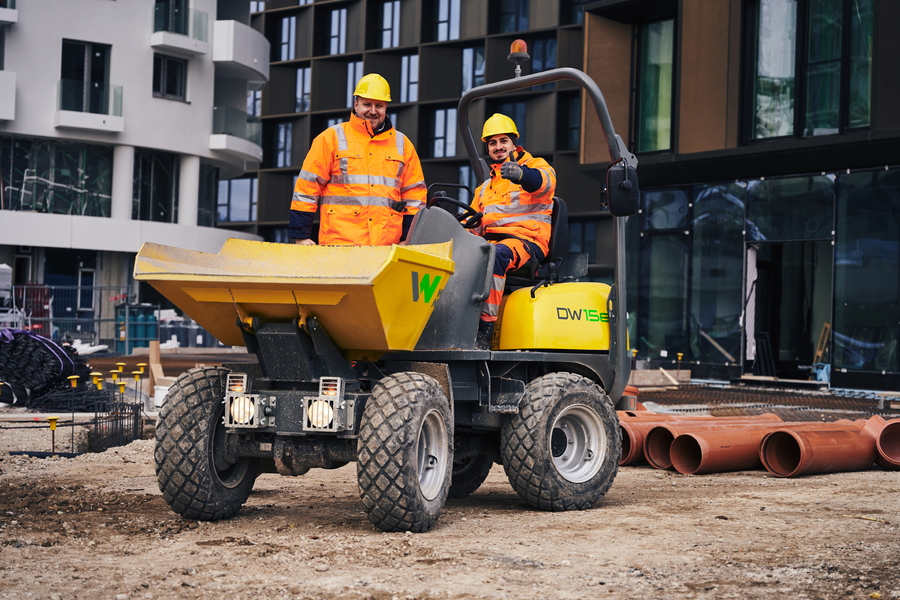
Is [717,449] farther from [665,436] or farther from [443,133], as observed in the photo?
[443,133]

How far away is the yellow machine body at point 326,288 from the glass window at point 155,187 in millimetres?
32412

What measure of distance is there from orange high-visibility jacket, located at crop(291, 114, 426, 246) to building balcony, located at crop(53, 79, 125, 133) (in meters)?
30.1

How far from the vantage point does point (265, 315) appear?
248 inches

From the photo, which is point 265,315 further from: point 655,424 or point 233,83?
point 233,83

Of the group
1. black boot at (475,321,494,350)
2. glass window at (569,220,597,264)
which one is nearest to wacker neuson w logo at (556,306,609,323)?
black boot at (475,321,494,350)

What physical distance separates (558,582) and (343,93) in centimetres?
4888

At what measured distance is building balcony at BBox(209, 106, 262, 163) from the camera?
1539 inches

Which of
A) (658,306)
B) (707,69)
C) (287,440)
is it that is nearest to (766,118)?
(707,69)

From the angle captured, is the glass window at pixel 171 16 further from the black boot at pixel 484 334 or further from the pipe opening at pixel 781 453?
the black boot at pixel 484 334

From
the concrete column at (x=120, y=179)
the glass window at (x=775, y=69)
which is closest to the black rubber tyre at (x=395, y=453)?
the glass window at (x=775, y=69)

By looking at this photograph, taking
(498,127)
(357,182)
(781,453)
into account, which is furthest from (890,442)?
(357,182)

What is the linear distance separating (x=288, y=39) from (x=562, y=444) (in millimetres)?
48969

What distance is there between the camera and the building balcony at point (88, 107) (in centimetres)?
3503

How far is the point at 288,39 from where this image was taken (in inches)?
2121
